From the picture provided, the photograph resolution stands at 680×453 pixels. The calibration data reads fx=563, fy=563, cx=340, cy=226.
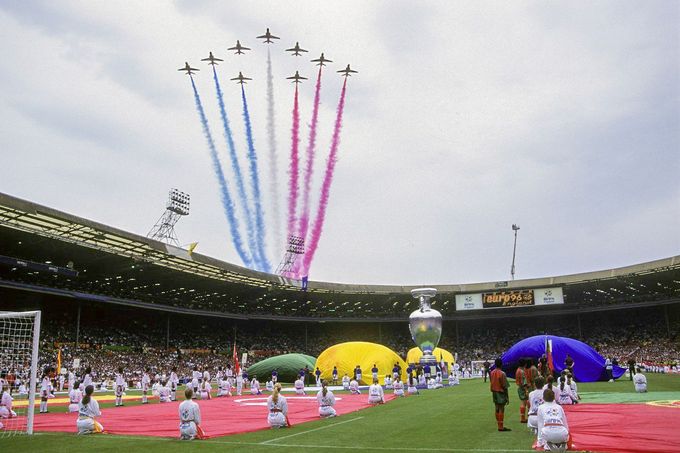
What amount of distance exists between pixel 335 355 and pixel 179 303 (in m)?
26.2

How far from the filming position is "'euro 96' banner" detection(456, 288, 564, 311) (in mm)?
64206

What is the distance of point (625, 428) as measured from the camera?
1316 cm

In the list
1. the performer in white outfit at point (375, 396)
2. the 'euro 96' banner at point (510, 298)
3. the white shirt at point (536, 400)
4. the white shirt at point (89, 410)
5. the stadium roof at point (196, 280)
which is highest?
the stadium roof at point (196, 280)

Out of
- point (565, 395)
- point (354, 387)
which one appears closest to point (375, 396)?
point (565, 395)

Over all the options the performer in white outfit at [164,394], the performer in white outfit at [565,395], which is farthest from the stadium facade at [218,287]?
the performer in white outfit at [565,395]

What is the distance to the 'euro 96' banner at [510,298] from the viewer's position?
64.2m

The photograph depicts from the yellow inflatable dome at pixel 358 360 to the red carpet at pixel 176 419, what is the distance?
15.4m

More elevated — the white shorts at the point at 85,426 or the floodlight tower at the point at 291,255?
the floodlight tower at the point at 291,255

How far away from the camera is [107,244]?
43219 millimetres

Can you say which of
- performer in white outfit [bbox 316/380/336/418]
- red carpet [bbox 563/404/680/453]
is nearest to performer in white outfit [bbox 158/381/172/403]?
performer in white outfit [bbox 316/380/336/418]

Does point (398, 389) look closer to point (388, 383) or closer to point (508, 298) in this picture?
point (388, 383)

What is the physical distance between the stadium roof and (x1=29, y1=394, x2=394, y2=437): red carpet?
716 inches

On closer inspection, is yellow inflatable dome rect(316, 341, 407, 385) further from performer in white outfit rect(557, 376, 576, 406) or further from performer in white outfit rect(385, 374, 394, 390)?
performer in white outfit rect(557, 376, 576, 406)

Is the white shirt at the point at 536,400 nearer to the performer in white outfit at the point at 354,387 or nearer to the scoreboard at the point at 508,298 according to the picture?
the performer in white outfit at the point at 354,387
